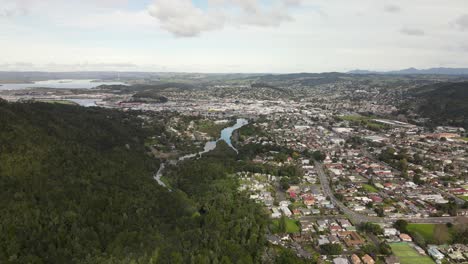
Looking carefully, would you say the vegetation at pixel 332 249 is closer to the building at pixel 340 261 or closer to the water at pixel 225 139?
the building at pixel 340 261

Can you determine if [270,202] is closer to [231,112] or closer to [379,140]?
[379,140]

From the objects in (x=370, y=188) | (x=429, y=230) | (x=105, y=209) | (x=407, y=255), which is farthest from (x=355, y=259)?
(x=105, y=209)

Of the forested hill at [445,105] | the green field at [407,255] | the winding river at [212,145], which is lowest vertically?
the green field at [407,255]

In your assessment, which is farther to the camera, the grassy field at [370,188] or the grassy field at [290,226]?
the grassy field at [370,188]

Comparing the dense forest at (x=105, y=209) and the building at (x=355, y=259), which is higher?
the dense forest at (x=105, y=209)

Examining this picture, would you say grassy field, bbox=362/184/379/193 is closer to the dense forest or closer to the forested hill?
the dense forest

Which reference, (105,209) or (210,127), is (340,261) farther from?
(210,127)

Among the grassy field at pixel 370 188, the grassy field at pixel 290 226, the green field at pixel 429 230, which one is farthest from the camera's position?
the grassy field at pixel 370 188

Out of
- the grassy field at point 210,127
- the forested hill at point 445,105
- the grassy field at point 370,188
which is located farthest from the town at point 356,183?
the forested hill at point 445,105
